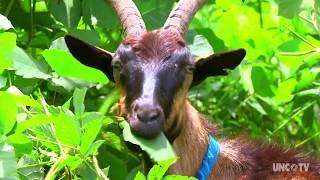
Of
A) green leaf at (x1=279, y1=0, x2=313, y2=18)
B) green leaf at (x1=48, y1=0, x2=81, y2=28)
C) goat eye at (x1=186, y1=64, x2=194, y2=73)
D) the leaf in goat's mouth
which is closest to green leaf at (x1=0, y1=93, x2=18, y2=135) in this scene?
the leaf in goat's mouth

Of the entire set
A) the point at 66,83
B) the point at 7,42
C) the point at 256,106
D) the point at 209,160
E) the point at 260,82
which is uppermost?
the point at 7,42

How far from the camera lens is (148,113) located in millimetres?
3244

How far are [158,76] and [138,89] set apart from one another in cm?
10

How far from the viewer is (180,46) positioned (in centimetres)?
363

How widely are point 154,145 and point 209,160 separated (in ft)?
3.68

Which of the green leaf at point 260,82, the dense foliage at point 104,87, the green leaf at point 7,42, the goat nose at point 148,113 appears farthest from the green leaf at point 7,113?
the green leaf at point 260,82

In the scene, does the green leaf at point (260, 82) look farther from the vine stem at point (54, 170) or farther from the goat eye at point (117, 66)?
the vine stem at point (54, 170)

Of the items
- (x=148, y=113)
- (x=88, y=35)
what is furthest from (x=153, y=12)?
(x=148, y=113)

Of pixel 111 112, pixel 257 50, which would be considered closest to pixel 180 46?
pixel 111 112

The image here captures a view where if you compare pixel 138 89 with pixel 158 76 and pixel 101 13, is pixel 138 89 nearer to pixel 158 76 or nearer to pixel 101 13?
pixel 158 76

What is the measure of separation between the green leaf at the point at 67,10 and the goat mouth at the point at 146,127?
1.31m

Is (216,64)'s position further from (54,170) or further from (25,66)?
(54,170)

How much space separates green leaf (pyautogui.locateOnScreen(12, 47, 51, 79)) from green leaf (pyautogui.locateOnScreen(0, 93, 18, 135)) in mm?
812

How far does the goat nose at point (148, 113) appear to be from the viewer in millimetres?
3227
